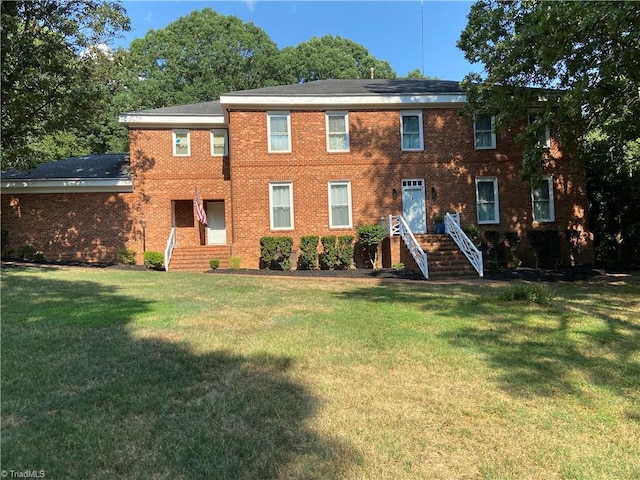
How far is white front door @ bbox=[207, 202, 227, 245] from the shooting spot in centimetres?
1852

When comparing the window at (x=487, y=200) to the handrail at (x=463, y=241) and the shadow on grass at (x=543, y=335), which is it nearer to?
the handrail at (x=463, y=241)

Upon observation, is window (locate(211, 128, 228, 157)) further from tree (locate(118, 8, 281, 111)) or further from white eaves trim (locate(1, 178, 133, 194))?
tree (locate(118, 8, 281, 111))

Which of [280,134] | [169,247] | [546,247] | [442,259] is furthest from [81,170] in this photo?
[546,247]

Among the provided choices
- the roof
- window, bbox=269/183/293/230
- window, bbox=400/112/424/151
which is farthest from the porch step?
window, bbox=400/112/424/151

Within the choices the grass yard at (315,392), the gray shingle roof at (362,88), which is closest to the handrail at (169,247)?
the gray shingle roof at (362,88)

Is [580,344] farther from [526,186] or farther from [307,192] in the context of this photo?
[526,186]

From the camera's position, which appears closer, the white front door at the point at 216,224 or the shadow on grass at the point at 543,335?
the shadow on grass at the point at 543,335

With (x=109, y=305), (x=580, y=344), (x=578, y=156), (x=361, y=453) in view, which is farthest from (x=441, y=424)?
(x=578, y=156)

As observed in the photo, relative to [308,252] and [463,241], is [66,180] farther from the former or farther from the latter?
[463,241]

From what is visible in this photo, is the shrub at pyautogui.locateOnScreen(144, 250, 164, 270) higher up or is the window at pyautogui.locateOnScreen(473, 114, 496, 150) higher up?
the window at pyautogui.locateOnScreen(473, 114, 496, 150)

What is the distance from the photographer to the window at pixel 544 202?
57.0 ft

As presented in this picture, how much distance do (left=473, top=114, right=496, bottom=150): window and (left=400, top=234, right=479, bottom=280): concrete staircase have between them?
14.1ft

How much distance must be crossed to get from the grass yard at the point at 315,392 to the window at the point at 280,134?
33.2ft

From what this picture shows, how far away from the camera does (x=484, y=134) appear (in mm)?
17266
